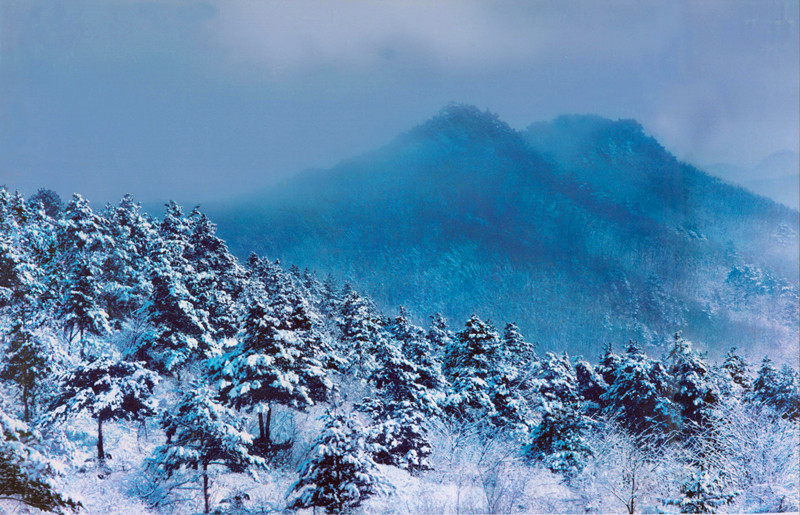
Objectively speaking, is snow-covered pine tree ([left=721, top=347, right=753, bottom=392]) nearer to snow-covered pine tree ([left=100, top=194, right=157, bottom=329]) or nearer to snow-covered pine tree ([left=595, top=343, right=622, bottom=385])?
snow-covered pine tree ([left=595, top=343, right=622, bottom=385])

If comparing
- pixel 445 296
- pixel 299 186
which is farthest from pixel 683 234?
pixel 445 296

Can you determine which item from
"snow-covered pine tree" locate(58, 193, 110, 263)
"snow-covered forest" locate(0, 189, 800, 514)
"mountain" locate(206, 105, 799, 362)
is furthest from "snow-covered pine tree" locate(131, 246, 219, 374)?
"snow-covered pine tree" locate(58, 193, 110, 263)

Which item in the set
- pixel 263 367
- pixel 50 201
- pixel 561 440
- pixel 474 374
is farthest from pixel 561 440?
pixel 50 201

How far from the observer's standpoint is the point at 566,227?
49.2 metres

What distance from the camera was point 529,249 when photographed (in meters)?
66.5

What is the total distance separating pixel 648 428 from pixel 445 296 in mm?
69057

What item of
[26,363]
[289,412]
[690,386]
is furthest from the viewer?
[690,386]

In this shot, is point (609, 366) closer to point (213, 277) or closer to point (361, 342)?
point (361, 342)

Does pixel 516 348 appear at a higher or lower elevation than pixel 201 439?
higher

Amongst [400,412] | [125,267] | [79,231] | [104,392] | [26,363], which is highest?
[79,231]

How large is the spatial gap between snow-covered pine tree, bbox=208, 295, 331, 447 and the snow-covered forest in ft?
0.32

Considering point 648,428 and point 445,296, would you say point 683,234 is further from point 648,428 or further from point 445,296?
point 445,296

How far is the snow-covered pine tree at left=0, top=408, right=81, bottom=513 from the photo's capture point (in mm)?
6215

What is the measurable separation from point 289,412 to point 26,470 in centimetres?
1402
